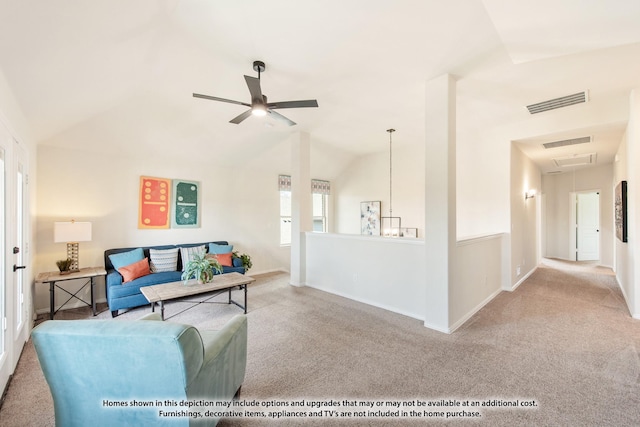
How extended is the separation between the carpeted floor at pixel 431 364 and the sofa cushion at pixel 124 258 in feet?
2.14

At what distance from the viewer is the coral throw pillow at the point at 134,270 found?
382cm

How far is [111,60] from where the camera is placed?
2.49 metres

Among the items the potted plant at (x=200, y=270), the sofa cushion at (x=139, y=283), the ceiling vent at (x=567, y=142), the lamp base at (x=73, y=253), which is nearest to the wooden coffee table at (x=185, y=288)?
the potted plant at (x=200, y=270)

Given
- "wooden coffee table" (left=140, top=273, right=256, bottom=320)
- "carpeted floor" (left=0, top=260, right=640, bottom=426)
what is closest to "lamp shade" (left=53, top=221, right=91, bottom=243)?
"carpeted floor" (left=0, top=260, right=640, bottom=426)

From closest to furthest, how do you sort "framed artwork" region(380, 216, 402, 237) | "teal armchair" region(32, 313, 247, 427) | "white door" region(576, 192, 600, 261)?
1. "teal armchair" region(32, 313, 247, 427)
2. "framed artwork" region(380, 216, 402, 237)
3. "white door" region(576, 192, 600, 261)

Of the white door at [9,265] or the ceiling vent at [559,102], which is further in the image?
the ceiling vent at [559,102]

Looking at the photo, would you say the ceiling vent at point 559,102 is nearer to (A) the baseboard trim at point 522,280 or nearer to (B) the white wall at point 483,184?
(B) the white wall at point 483,184

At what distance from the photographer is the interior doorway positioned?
750 centimetres

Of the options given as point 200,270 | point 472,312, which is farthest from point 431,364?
point 200,270

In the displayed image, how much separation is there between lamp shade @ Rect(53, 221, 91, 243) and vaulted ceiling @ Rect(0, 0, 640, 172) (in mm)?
1186

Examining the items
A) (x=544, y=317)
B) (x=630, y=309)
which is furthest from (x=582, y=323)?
(x=630, y=309)

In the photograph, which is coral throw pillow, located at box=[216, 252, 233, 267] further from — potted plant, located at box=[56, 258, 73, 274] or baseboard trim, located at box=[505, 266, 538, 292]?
baseboard trim, located at box=[505, 266, 538, 292]

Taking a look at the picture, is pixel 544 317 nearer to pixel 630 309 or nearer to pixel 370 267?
pixel 630 309

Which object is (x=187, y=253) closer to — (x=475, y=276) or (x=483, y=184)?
(x=475, y=276)
